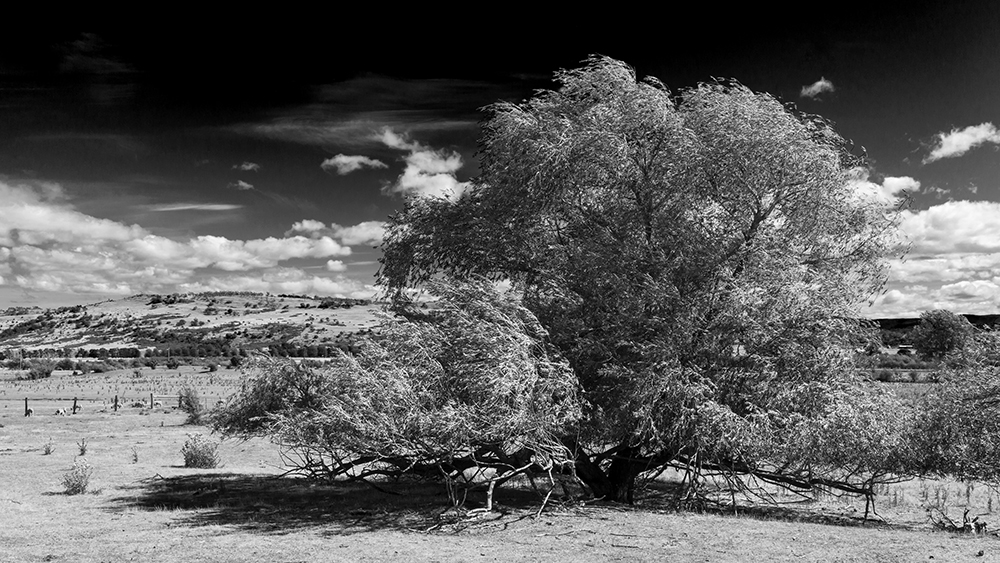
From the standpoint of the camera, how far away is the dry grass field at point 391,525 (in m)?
10.9

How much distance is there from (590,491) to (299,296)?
534 ft

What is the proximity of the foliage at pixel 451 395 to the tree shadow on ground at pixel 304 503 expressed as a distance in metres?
0.97

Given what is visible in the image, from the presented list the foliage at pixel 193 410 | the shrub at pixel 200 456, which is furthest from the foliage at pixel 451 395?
the foliage at pixel 193 410

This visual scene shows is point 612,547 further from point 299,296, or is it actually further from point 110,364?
point 299,296

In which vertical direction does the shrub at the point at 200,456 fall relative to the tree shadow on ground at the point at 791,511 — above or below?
below

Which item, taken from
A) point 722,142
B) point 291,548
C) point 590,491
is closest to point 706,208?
point 722,142

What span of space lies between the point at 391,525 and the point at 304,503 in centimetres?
398

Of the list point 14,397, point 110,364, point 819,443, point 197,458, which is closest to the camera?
point 819,443

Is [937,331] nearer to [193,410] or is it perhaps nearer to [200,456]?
[200,456]

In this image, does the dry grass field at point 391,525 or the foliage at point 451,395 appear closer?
the dry grass field at point 391,525

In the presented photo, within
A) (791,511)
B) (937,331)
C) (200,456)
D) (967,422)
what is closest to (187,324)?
(200,456)

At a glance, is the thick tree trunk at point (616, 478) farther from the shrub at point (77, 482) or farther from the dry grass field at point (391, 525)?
the shrub at point (77, 482)

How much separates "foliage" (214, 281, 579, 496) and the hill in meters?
72.2

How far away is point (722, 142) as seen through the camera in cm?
1470
